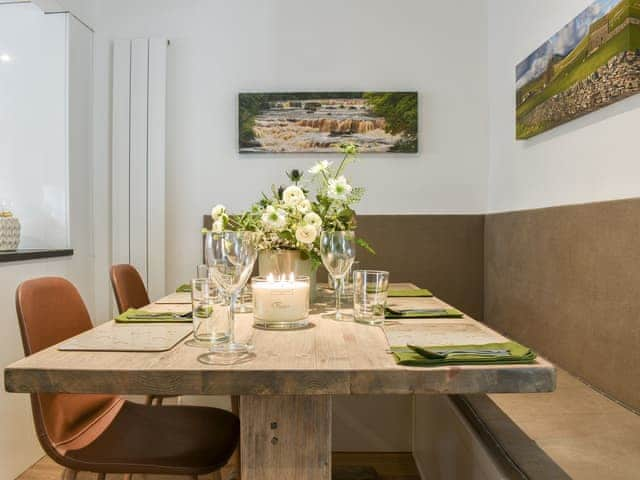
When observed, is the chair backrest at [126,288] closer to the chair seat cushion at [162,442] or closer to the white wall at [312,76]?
the chair seat cushion at [162,442]

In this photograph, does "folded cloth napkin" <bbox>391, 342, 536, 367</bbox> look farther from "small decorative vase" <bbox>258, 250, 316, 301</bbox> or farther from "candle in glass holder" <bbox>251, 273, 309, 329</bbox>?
"small decorative vase" <bbox>258, 250, 316, 301</bbox>

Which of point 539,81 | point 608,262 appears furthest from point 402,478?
point 539,81

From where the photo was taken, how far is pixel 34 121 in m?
2.62

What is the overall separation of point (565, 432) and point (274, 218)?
3.05 feet

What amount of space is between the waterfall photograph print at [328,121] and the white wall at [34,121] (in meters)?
0.95

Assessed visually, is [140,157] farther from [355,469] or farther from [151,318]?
[355,469]

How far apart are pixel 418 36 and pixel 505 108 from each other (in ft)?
2.12

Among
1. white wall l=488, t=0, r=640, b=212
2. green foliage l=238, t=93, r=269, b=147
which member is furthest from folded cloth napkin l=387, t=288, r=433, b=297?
green foliage l=238, t=93, r=269, b=147

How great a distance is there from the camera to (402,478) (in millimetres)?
2318

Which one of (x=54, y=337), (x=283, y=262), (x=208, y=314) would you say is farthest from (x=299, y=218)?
(x=54, y=337)

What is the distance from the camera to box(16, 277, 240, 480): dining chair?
1.23m

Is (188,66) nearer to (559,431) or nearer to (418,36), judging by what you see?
(418,36)

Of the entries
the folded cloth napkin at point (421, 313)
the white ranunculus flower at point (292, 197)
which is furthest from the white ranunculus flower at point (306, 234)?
the folded cloth napkin at point (421, 313)

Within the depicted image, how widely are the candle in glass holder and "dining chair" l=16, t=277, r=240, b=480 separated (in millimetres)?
377
